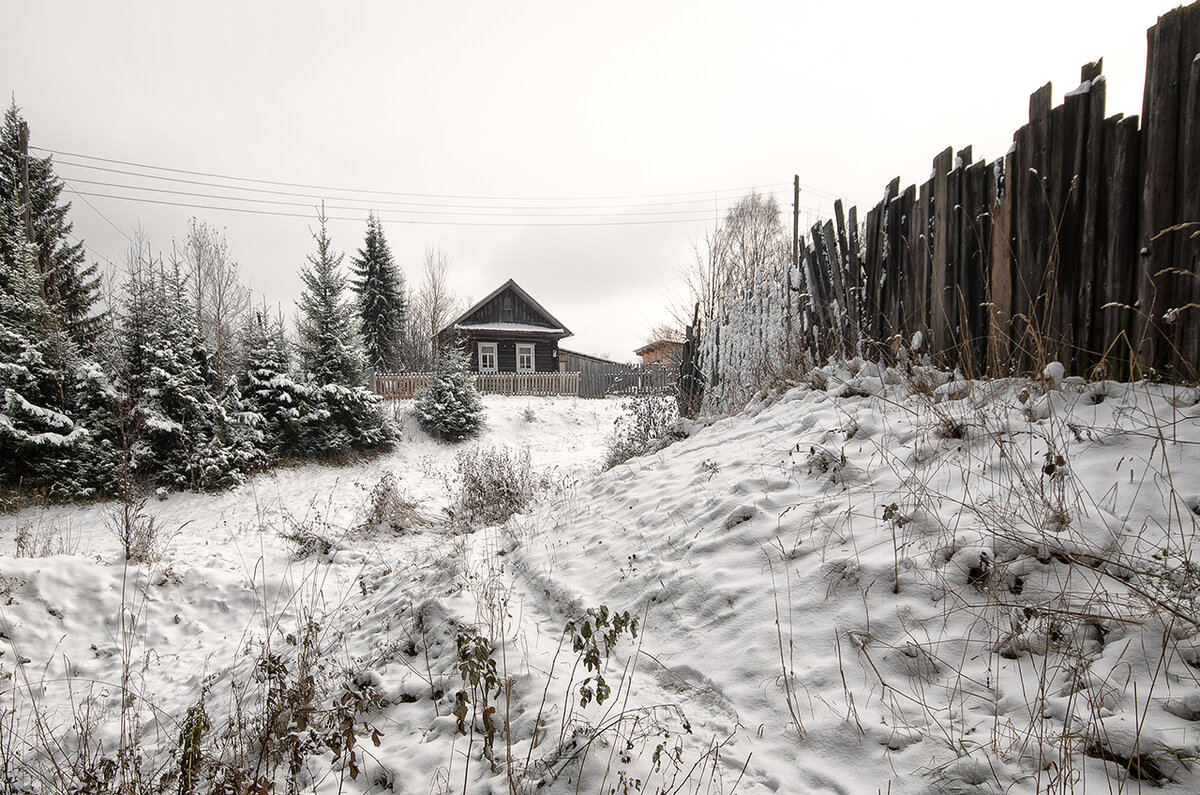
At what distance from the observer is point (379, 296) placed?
2509 centimetres

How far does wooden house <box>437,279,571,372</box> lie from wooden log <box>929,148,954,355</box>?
80.8ft

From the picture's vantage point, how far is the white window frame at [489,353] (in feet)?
92.3

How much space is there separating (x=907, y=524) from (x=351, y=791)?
9.14 ft

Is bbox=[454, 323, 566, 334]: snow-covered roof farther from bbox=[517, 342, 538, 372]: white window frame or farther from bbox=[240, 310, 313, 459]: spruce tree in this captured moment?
bbox=[240, 310, 313, 459]: spruce tree

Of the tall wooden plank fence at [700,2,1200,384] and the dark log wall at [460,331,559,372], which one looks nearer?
the tall wooden plank fence at [700,2,1200,384]

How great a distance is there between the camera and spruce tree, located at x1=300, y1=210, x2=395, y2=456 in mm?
12773

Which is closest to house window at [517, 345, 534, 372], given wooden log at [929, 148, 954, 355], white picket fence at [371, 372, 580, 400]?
white picket fence at [371, 372, 580, 400]

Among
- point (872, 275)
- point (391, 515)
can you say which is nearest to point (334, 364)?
point (391, 515)

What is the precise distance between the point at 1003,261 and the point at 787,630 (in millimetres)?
3186

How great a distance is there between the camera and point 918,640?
6.73 ft

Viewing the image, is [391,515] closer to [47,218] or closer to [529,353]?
[47,218]

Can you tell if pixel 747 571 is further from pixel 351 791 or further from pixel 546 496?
pixel 546 496

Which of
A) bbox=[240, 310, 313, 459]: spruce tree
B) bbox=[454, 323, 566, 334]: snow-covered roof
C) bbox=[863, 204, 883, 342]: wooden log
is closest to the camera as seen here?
bbox=[863, 204, 883, 342]: wooden log

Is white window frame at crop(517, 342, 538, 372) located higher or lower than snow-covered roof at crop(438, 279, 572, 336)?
lower
